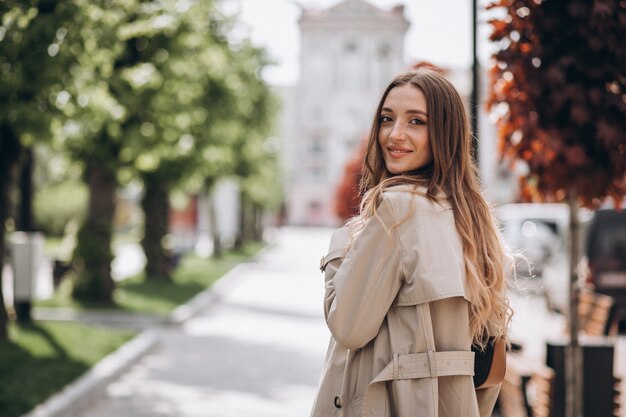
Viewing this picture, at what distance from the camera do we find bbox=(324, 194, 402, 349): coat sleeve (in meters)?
2.38

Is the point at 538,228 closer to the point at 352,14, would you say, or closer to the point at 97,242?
the point at 97,242

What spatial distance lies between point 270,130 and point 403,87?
31.4 m

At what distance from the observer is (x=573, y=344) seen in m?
5.68

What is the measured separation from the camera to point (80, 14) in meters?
7.91

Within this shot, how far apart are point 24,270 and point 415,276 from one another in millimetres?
10128

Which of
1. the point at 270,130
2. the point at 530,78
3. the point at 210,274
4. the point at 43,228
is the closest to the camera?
the point at 530,78

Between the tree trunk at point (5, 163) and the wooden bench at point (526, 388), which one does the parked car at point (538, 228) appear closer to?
the tree trunk at point (5, 163)

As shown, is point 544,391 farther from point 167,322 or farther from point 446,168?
point 167,322

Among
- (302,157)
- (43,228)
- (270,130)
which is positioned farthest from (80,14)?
(302,157)

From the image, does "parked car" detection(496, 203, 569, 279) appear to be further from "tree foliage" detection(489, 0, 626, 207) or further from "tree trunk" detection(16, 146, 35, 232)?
"tree foliage" detection(489, 0, 626, 207)

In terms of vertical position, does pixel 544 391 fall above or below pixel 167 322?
above

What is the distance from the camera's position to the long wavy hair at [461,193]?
2512 millimetres

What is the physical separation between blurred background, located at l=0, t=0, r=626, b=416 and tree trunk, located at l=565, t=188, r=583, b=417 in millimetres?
29

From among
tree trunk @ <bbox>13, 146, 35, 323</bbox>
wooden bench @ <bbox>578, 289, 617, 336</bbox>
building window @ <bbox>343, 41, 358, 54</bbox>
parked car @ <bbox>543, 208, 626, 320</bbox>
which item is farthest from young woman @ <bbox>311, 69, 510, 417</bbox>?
building window @ <bbox>343, 41, 358, 54</bbox>
